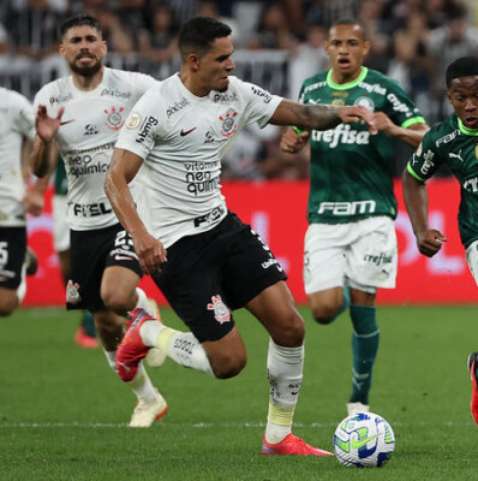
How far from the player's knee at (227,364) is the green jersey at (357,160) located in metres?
2.45

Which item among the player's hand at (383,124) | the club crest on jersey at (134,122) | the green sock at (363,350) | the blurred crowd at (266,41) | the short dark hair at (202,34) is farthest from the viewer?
the blurred crowd at (266,41)

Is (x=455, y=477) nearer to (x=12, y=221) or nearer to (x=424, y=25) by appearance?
(x=12, y=221)

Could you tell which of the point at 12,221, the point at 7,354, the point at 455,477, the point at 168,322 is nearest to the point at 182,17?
the point at 168,322

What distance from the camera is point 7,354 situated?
1490 centimetres

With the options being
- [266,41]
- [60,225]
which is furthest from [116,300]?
[266,41]

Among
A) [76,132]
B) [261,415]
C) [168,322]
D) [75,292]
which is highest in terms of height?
[76,132]

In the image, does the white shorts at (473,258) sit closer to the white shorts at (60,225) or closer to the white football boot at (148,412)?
the white football boot at (148,412)

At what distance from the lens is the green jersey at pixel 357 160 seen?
10617mm

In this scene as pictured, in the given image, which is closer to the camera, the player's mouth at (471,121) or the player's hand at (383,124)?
the player's mouth at (471,121)

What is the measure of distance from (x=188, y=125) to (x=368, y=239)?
2508 mm

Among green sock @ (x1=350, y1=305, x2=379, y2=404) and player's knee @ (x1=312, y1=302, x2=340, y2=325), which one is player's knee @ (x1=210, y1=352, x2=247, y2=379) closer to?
green sock @ (x1=350, y1=305, x2=379, y2=404)

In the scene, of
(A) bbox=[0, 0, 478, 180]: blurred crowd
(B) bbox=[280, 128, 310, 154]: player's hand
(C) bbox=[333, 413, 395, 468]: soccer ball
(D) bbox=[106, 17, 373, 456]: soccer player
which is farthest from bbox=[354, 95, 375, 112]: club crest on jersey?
(A) bbox=[0, 0, 478, 180]: blurred crowd

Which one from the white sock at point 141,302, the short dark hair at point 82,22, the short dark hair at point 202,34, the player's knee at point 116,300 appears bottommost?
the white sock at point 141,302

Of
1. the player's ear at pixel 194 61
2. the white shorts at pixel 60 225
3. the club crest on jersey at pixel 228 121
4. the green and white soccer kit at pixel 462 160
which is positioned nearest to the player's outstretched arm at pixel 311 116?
the club crest on jersey at pixel 228 121
